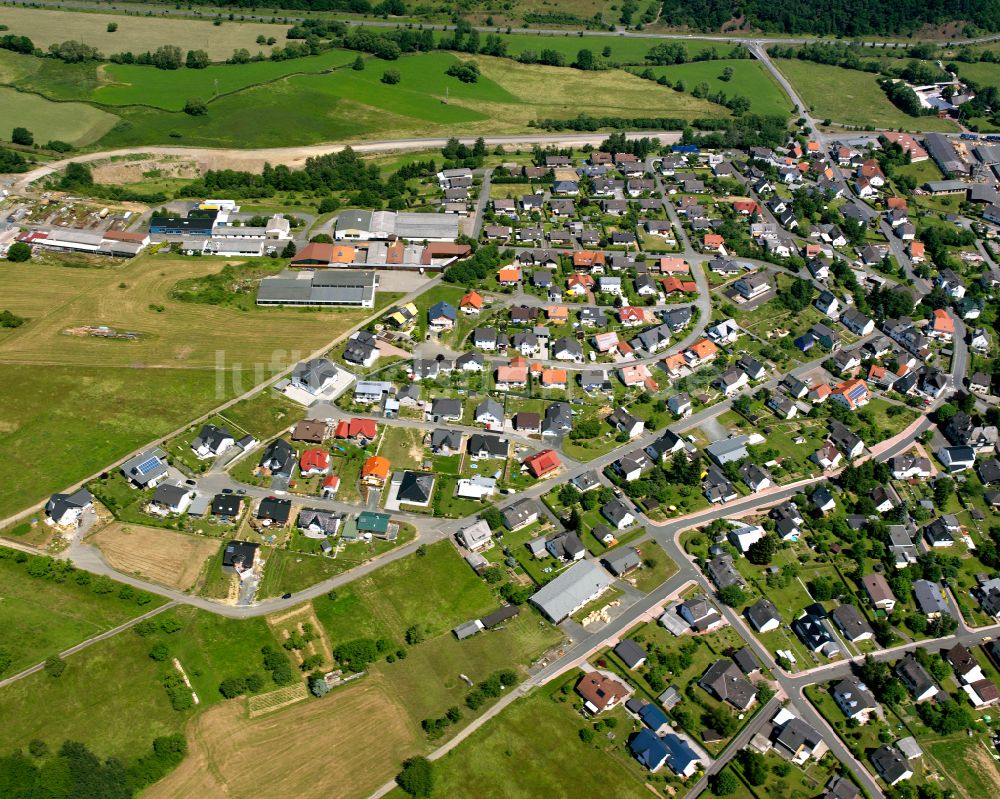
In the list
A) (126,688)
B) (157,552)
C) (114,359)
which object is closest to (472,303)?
(114,359)

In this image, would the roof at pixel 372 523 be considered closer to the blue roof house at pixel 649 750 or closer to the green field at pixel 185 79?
the blue roof house at pixel 649 750

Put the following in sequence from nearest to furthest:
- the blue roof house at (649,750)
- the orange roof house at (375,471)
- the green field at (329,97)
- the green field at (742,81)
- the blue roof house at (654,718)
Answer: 1. the blue roof house at (649,750)
2. the blue roof house at (654,718)
3. the orange roof house at (375,471)
4. the green field at (329,97)
5. the green field at (742,81)

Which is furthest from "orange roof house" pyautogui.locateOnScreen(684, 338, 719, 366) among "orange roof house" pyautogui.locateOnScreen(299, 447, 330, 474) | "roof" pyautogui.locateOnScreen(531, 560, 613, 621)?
"orange roof house" pyautogui.locateOnScreen(299, 447, 330, 474)

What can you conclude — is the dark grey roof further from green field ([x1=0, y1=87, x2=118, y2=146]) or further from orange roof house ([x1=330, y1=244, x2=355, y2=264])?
green field ([x1=0, y1=87, x2=118, y2=146])

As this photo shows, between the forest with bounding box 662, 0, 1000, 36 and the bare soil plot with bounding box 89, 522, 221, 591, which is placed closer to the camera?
the bare soil plot with bounding box 89, 522, 221, 591

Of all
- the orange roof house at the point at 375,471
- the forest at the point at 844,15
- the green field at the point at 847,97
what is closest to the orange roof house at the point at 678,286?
the orange roof house at the point at 375,471

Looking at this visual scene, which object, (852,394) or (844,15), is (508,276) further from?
(844,15)
